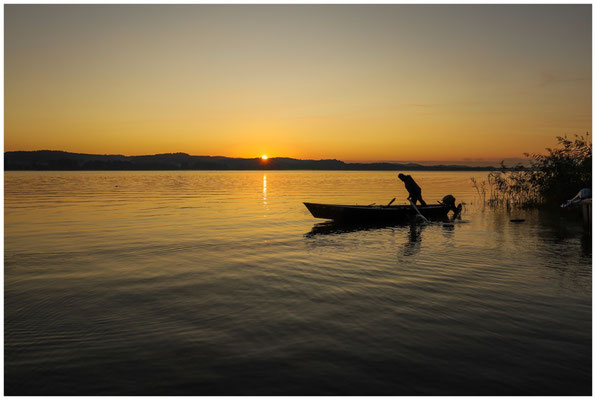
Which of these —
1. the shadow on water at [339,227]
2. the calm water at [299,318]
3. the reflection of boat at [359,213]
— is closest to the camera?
the calm water at [299,318]

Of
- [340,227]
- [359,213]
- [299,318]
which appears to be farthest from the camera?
[359,213]

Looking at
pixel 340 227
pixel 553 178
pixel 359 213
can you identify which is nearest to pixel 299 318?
pixel 340 227

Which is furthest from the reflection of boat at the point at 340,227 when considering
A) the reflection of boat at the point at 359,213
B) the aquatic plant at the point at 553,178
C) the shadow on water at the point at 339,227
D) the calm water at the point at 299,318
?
the aquatic plant at the point at 553,178

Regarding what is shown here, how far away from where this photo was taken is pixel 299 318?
7.99 metres

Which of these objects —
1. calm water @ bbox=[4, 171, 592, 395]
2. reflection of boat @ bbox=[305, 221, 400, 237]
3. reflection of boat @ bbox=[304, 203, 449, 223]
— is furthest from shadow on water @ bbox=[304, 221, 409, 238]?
calm water @ bbox=[4, 171, 592, 395]

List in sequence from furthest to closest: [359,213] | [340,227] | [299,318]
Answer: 1. [359,213]
2. [340,227]
3. [299,318]

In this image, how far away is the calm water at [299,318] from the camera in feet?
18.8

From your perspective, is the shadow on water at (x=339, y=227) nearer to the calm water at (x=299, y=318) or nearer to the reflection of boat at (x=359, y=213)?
the reflection of boat at (x=359, y=213)

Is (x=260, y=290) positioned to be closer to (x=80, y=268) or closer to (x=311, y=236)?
(x=80, y=268)

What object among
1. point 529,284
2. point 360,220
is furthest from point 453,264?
A: point 360,220

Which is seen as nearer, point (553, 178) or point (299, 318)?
point (299, 318)

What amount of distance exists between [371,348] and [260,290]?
3938 millimetres

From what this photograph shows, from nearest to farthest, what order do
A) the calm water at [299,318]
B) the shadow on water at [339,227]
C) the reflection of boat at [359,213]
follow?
the calm water at [299,318] < the shadow on water at [339,227] < the reflection of boat at [359,213]

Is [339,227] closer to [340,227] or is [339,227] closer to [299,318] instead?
[340,227]
